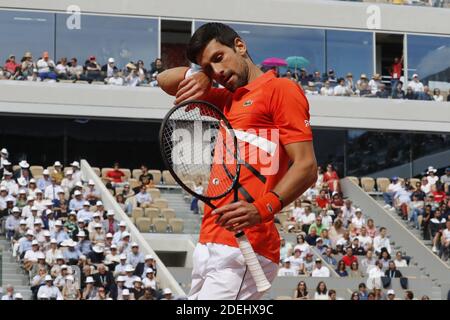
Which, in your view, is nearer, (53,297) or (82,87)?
(53,297)

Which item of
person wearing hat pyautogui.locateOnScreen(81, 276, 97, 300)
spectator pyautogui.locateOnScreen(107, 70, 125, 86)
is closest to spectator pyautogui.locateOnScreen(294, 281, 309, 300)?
person wearing hat pyautogui.locateOnScreen(81, 276, 97, 300)

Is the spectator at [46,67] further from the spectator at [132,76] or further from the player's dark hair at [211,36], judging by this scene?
the player's dark hair at [211,36]

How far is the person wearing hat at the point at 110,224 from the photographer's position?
1936cm

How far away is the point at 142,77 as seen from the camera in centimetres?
2603

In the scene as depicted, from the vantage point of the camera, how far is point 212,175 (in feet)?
16.4

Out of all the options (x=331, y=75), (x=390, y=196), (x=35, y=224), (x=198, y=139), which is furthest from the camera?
(x=331, y=75)

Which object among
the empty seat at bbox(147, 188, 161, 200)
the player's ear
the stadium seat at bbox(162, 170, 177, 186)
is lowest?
the player's ear

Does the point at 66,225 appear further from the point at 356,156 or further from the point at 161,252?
the point at 356,156

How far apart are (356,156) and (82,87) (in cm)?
686

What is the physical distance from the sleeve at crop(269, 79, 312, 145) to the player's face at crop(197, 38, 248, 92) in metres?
0.18

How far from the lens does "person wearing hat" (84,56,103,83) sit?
25.3 metres

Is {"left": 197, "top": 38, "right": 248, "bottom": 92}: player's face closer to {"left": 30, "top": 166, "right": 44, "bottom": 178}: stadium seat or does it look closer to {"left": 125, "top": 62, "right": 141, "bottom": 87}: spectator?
{"left": 30, "top": 166, "right": 44, "bottom": 178}: stadium seat

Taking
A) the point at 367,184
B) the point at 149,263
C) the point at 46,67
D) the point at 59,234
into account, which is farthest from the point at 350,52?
the point at 59,234

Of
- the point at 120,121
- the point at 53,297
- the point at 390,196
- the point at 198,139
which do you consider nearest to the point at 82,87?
the point at 120,121
